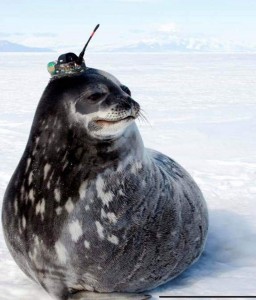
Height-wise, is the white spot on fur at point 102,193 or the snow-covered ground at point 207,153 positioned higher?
the white spot on fur at point 102,193

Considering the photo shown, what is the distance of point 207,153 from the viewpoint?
21.0ft

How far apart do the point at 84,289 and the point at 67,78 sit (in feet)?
2.97

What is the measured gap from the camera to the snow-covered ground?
2.79 metres

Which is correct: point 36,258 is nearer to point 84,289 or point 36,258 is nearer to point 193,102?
point 84,289

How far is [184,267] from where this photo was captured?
280 cm

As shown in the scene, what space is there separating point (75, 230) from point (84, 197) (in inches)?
5.5

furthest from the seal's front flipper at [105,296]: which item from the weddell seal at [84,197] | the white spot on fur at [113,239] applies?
the white spot on fur at [113,239]

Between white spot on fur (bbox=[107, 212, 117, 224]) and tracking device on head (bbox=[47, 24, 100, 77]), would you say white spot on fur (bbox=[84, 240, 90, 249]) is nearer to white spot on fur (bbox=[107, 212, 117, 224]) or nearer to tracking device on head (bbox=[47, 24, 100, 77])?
white spot on fur (bbox=[107, 212, 117, 224])

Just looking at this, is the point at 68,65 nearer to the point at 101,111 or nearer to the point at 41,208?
the point at 101,111

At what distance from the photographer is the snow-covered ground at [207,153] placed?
2787 millimetres

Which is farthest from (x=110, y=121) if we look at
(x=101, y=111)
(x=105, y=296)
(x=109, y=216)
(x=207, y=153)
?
(x=207, y=153)

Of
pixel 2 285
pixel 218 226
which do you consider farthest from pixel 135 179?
pixel 218 226

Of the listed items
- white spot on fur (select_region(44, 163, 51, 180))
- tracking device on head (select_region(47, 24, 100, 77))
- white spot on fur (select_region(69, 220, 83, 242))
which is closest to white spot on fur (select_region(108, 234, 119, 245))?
white spot on fur (select_region(69, 220, 83, 242))

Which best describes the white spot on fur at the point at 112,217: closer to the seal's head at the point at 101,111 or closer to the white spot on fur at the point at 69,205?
the white spot on fur at the point at 69,205
